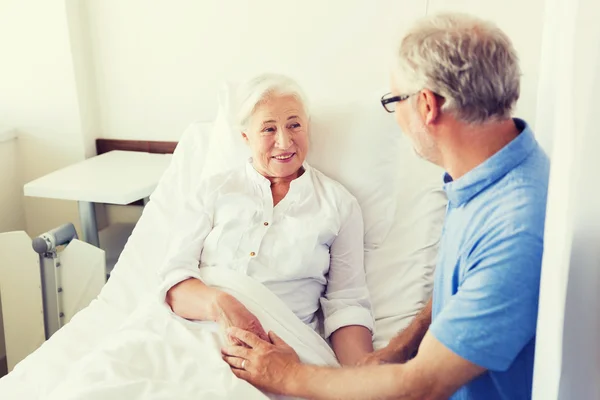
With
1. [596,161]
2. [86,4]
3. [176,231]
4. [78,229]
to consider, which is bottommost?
[78,229]

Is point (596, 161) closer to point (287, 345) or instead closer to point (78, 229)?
point (287, 345)

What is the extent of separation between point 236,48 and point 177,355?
1181 millimetres

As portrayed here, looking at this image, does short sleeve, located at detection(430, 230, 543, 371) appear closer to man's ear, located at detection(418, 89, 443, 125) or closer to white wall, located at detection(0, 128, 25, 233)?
man's ear, located at detection(418, 89, 443, 125)

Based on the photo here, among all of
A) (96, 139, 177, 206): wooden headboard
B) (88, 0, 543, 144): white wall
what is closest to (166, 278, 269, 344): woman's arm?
(88, 0, 543, 144): white wall

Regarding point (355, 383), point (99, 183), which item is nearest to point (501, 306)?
point (355, 383)

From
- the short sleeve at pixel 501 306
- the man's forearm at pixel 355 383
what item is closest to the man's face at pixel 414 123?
the short sleeve at pixel 501 306

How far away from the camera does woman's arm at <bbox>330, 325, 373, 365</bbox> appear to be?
1.35m

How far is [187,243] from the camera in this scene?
150 centimetres

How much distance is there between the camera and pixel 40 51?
2.16m

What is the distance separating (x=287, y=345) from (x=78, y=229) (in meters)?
1.40

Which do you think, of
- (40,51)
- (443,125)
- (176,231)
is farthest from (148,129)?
(443,125)

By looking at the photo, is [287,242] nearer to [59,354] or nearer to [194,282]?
[194,282]

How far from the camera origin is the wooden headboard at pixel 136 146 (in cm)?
223

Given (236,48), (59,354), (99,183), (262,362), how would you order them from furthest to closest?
(236,48)
(99,183)
(59,354)
(262,362)
